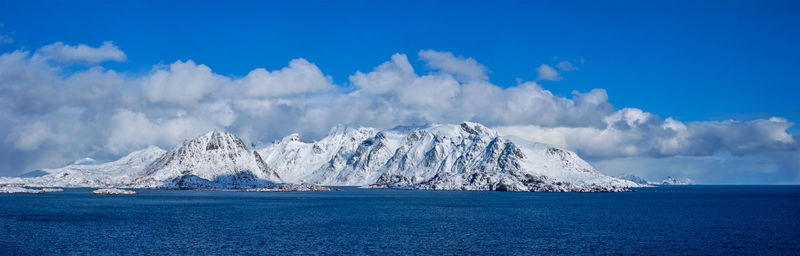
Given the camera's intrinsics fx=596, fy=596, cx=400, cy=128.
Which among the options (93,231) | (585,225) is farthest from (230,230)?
(585,225)

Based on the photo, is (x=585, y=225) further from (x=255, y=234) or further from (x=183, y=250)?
(x=183, y=250)

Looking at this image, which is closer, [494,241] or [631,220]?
[494,241]

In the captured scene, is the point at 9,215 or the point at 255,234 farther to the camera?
the point at 9,215

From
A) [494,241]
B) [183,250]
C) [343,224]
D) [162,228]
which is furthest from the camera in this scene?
[343,224]

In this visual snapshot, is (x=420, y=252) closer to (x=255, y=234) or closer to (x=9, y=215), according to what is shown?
(x=255, y=234)

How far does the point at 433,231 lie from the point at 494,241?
1548 centimetres

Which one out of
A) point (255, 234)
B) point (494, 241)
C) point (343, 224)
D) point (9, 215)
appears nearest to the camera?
point (494, 241)

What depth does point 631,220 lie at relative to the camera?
124m

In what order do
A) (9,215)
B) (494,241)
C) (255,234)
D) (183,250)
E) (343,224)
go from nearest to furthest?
(183,250), (494,241), (255,234), (343,224), (9,215)

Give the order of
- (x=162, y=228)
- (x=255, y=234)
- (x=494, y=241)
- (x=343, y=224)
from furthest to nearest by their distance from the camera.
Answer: (x=343, y=224) → (x=162, y=228) → (x=255, y=234) → (x=494, y=241)

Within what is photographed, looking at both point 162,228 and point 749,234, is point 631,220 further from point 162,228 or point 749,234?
point 162,228

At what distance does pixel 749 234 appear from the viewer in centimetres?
9700

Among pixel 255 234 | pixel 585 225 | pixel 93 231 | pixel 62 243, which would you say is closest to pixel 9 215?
pixel 93 231

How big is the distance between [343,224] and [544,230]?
118 feet
